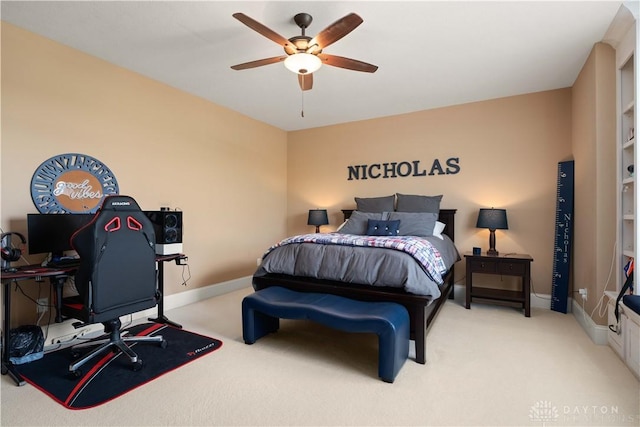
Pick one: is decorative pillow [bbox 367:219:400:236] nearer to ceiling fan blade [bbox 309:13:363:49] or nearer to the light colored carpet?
the light colored carpet

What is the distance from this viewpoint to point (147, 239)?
93.7 inches

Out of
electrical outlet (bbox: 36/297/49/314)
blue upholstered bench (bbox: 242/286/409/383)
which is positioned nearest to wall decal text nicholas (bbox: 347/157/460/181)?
blue upholstered bench (bbox: 242/286/409/383)

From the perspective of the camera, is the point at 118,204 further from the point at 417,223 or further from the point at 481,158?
the point at 481,158

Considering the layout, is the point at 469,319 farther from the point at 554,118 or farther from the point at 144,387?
the point at 144,387

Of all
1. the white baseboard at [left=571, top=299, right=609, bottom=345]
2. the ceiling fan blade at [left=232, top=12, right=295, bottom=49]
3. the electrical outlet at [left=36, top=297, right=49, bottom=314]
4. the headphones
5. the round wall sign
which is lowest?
the white baseboard at [left=571, top=299, right=609, bottom=345]

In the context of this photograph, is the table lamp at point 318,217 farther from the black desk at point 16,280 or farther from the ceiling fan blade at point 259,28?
the black desk at point 16,280

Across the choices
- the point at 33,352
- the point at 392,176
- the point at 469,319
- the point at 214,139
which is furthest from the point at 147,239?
the point at 392,176

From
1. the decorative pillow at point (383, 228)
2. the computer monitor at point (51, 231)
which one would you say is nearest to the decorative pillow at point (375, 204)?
the decorative pillow at point (383, 228)

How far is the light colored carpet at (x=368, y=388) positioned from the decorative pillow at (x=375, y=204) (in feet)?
6.48

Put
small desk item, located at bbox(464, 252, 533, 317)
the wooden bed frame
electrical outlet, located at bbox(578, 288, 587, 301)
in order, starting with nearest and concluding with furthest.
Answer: the wooden bed frame < electrical outlet, located at bbox(578, 288, 587, 301) < small desk item, located at bbox(464, 252, 533, 317)

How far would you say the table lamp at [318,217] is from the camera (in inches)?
197

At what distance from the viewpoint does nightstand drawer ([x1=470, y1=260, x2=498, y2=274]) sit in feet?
11.8

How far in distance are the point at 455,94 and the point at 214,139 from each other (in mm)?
3182

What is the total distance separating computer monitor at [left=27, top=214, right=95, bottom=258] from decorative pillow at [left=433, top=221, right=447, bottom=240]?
12.1 feet
